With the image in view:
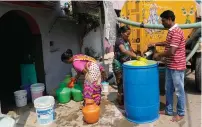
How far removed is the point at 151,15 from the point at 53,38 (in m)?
3.10

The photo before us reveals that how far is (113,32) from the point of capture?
29.0 ft

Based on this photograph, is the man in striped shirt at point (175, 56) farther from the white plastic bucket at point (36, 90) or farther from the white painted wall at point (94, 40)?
the white painted wall at point (94, 40)

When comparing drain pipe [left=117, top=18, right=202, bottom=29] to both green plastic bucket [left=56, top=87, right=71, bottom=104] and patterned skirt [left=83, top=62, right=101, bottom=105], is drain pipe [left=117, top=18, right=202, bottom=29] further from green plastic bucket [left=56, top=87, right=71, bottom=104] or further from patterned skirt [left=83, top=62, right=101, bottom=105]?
green plastic bucket [left=56, top=87, right=71, bottom=104]

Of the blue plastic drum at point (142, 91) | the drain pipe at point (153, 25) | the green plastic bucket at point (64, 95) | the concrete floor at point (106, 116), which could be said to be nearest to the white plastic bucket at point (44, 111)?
the concrete floor at point (106, 116)

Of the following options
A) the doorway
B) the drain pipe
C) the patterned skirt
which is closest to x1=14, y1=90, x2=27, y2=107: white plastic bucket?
the doorway

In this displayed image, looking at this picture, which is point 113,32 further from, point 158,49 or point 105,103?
point 105,103

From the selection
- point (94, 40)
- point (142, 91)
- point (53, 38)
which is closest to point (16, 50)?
point (53, 38)

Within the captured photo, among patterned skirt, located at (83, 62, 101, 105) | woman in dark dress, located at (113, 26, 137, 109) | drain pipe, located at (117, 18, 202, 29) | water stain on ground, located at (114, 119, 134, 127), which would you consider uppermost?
drain pipe, located at (117, 18, 202, 29)

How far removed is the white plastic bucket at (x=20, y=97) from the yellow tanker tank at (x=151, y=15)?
10.4ft

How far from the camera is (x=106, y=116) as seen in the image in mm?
4613

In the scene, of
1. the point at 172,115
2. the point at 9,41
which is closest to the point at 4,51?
the point at 9,41

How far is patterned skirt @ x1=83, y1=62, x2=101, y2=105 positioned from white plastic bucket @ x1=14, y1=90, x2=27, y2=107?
175cm

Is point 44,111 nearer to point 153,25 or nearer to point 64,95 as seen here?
point 64,95

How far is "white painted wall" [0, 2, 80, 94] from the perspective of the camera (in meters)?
6.20
